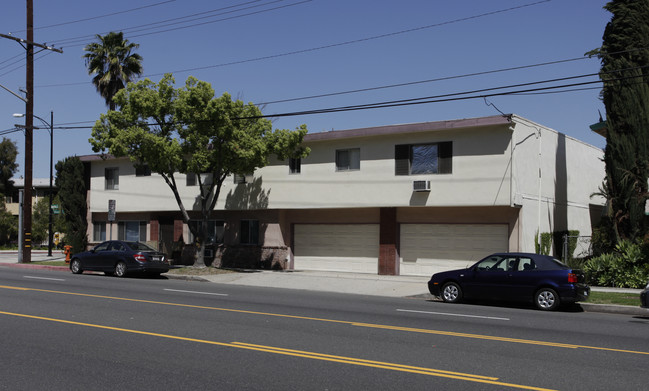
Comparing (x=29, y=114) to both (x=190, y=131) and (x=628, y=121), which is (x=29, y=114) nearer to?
(x=190, y=131)

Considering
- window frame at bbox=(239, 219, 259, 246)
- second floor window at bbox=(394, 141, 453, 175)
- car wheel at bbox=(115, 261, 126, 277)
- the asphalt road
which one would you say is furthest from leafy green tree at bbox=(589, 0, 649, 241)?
car wheel at bbox=(115, 261, 126, 277)

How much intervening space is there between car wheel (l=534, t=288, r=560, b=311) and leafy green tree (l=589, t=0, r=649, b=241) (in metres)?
7.92

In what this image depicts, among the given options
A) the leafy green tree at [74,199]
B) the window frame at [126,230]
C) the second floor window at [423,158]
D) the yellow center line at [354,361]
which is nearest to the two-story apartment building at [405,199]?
the second floor window at [423,158]

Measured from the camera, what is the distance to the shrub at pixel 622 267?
20.7m

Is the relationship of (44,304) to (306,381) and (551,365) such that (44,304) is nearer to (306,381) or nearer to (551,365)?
(306,381)

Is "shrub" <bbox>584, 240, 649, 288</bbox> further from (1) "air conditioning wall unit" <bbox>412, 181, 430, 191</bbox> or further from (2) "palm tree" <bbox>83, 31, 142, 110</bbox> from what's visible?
(2) "palm tree" <bbox>83, 31, 142, 110</bbox>

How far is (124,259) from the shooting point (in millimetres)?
23734

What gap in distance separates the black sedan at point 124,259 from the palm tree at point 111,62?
1396 cm

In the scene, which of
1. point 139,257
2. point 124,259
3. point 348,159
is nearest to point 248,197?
point 348,159

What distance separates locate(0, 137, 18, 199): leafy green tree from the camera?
65.2 m

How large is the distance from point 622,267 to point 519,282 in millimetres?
7218

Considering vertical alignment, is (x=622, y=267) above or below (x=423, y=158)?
below

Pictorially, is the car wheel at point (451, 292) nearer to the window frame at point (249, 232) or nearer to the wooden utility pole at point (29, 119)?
the window frame at point (249, 232)

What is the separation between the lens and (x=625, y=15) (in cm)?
2167
